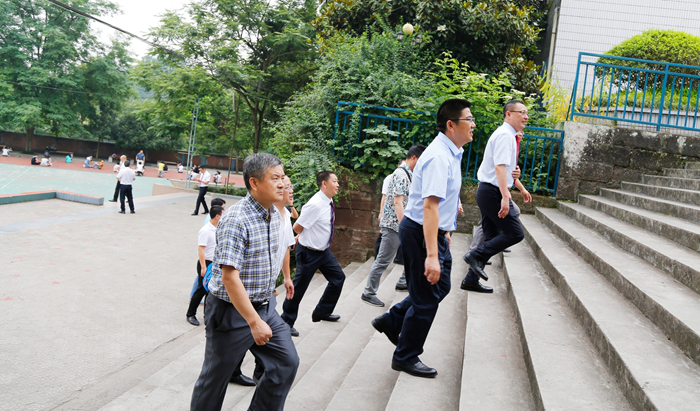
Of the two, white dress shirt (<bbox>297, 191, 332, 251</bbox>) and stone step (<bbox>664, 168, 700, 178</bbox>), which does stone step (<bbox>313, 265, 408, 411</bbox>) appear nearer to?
white dress shirt (<bbox>297, 191, 332, 251</bbox>)

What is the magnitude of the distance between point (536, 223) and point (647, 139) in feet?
7.78

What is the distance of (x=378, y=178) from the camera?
8352 millimetres

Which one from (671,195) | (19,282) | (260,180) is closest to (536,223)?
(671,195)

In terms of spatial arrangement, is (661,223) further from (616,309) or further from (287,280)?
(287,280)

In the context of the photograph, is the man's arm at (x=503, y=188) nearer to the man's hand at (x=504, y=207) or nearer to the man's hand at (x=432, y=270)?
the man's hand at (x=504, y=207)

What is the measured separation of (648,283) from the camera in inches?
133

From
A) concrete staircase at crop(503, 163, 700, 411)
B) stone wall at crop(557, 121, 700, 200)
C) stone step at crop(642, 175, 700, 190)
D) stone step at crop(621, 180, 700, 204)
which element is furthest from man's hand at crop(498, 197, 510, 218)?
stone wall at crop(557, 121, 700, 200)

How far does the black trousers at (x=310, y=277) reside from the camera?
188 inches

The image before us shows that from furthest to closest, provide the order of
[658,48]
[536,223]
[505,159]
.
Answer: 1. [658,48]
2. [536,223]
3. [505,159]

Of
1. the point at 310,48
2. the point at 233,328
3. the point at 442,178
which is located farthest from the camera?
the point at 310,48

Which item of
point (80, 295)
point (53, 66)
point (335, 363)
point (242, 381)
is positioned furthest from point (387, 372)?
point (53, 66)

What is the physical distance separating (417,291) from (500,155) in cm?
191

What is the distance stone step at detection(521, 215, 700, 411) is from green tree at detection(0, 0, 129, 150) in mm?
41569

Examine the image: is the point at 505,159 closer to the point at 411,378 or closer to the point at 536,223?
the point at 411,378
